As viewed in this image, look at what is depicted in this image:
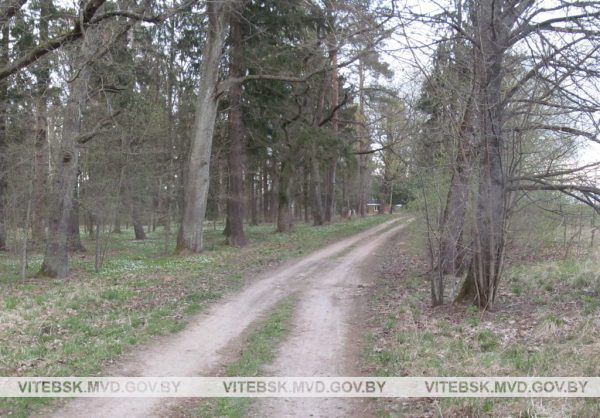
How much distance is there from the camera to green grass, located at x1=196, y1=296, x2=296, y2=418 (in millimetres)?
5219

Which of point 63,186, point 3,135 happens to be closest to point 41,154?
point 63,186

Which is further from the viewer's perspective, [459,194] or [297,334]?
[459,194]

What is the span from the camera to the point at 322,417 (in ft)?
16.6

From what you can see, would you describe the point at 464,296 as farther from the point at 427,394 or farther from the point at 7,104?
the point at 7,104

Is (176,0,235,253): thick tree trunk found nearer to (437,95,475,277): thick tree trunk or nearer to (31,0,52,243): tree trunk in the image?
(31,0,52,243): tree trunk

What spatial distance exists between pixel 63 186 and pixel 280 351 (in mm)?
9842

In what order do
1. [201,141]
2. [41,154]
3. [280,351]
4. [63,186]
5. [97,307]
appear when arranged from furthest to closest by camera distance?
[201,141]
[41,154]
[63,186]
[97,307]
[280,351]

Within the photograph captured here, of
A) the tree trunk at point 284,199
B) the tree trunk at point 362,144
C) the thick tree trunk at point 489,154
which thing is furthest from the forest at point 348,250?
the tree trunk at point 362,144

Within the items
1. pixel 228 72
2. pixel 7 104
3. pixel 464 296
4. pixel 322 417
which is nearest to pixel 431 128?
pixel 464 296

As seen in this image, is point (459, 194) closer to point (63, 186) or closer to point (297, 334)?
point (297, 334)

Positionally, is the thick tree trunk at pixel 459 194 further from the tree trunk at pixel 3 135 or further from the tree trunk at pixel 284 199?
the tree trunk at pixel 284 199

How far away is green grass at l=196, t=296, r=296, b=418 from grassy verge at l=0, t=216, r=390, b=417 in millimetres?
1525

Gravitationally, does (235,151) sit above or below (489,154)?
above

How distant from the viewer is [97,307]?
9.66m
